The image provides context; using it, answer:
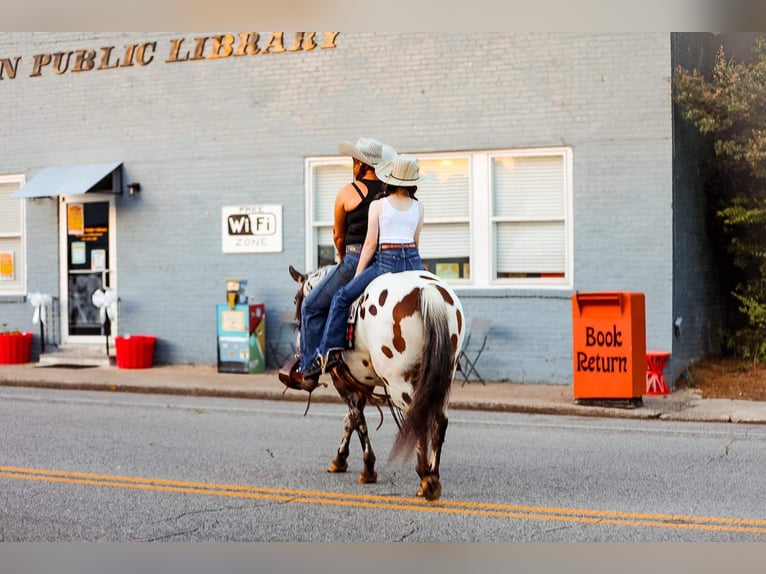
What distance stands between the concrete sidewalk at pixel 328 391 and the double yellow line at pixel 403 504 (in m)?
3.39

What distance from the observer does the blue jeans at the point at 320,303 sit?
8.27 meters

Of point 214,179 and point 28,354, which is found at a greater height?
point 214,179

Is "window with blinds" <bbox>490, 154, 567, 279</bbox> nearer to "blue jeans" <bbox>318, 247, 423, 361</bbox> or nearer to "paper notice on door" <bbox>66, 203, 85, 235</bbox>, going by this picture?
"paper notice on door" <bbox>66, 203, 85, 235</bbox>

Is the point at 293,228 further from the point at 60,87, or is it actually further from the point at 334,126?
the point at 60,87

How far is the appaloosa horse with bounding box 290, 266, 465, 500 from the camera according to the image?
7.36 meters

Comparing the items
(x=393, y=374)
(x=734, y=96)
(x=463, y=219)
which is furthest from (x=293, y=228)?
(x=393, y=374)

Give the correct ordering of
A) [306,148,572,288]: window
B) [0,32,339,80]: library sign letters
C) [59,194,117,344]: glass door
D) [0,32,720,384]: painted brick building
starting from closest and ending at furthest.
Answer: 1. [0,32,720,384]: painted brick building
2. [306,148,572,288]: window
3. [0,32,339,80]: library sign letters
4. [59,194,117,344]: glass door

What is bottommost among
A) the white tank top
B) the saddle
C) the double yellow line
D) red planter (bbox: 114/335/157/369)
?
the double yellow line

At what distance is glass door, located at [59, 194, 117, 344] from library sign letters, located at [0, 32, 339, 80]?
2.26 metres

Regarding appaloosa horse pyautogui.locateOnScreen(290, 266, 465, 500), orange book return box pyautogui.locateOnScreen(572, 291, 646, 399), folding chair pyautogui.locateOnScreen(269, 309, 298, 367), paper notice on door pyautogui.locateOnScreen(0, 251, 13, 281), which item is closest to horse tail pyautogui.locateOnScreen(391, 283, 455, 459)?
appaloosa horse pyautogui.locateOnScreen(290, 266, 465, 500)

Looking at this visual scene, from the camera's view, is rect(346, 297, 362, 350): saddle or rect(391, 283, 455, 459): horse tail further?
rect(346, 297, 362, 350): saddle

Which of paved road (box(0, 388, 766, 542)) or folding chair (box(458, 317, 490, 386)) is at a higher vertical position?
folding chair (box(458, 317, 490, 386))

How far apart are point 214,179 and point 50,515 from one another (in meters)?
10.5

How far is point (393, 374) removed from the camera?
7.61 metres
